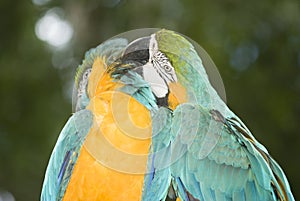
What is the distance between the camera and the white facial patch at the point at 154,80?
864 millimetres

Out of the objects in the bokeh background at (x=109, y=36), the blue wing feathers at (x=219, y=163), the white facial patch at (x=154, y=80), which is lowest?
the bokeh background at (x=109, y=36)

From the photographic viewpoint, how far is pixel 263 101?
2.31m

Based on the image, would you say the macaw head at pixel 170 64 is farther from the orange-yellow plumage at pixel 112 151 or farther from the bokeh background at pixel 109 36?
the bokeh background at pixel 109 36

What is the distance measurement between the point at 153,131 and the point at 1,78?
1937 mm

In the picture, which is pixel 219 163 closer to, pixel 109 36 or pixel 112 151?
pixel 112 151

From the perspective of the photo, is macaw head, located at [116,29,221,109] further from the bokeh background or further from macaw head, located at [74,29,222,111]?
the bokeh background

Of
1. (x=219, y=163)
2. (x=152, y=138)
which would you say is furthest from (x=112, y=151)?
(x=219, y=163)

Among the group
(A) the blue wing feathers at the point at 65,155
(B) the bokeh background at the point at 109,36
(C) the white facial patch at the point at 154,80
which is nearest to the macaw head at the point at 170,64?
(C) the white facial patch at the point at 154,80

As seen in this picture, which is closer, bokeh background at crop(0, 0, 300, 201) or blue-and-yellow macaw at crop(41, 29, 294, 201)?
blue-and-yellow macaw at crop(41, 29, 294, 201)

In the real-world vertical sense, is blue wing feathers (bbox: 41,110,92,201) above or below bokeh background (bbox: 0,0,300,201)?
above

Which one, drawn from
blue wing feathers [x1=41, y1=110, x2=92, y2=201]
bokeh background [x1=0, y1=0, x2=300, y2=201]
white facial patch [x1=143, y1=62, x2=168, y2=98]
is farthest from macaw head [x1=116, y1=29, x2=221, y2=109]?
bokeh background [x1=0, y1=0, x2=300, y2=201]

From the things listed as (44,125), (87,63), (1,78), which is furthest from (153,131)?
(1,78)

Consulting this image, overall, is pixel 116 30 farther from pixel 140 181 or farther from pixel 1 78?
pixel 140 181

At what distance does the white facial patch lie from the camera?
34.0 inches
